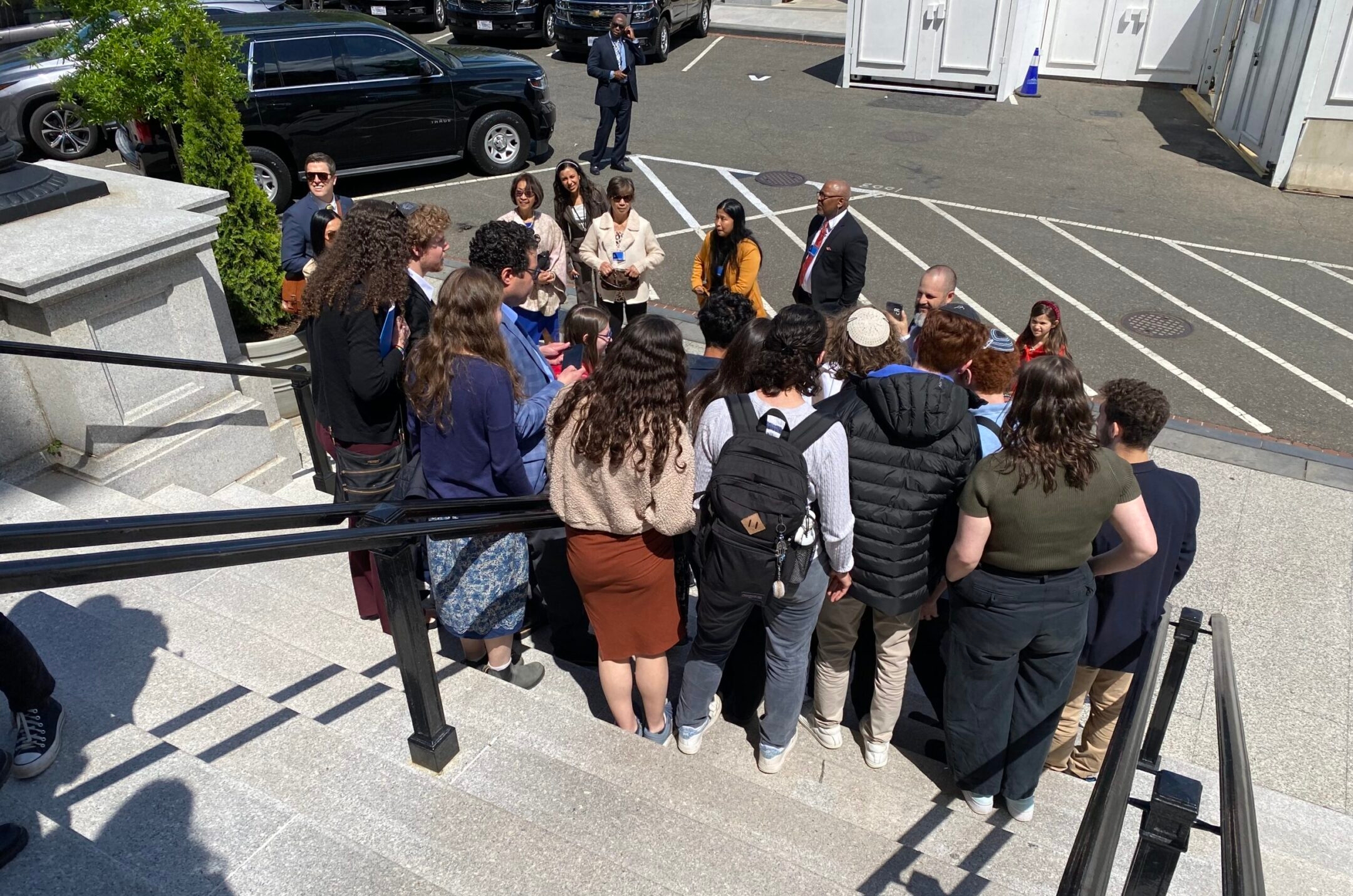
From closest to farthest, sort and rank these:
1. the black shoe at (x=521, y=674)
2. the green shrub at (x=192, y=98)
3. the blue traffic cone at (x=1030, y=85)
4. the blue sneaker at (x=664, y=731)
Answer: the blue sneaker at (x=664, y=731) < the black shoe at (x=521, y=674) < the green shrub at (x=192, y=98) < the blue traffic cone at (x=1030, y=85)

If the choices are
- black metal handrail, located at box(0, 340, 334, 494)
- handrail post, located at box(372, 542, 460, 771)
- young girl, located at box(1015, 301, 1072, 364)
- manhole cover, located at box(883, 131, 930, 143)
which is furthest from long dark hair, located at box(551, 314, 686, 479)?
manhole cover, located at box(883, 131, 930, 143)

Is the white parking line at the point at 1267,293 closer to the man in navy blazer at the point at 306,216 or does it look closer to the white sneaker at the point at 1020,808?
the white sneaker at the point at 1020,808

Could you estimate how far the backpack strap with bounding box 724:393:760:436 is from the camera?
324cm

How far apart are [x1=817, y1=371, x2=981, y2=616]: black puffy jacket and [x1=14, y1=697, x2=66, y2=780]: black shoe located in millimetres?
2451

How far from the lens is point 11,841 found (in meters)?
2.29

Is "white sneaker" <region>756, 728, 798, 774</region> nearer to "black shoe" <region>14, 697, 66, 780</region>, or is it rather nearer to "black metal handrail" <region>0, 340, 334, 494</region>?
"black shoe" <region>14, 697, 66, 780</region>

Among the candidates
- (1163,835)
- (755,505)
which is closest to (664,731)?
(755,505)

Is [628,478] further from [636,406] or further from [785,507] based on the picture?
[785,507]

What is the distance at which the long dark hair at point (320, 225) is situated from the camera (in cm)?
616

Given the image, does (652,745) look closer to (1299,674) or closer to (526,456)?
(526,456)

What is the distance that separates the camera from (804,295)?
6.84 metres

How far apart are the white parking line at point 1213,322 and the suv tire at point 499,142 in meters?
6.37

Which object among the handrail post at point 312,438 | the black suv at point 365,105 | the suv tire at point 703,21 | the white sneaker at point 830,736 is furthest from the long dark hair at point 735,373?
the suv tire at point 703,21

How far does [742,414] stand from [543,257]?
3655 millimetres
